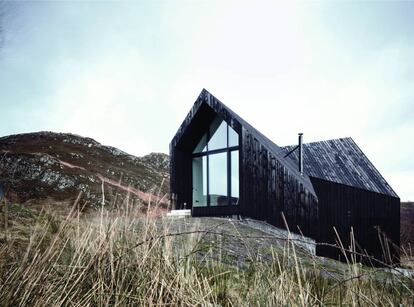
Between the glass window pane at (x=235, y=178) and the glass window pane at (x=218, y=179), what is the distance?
0.34m

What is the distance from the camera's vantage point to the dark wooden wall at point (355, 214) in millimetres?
12664

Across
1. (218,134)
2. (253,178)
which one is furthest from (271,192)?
(218,134)

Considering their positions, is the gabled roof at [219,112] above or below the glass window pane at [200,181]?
above

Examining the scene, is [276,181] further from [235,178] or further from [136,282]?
[136,282]

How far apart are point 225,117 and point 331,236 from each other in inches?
197

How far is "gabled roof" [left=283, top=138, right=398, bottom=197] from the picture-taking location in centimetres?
1372

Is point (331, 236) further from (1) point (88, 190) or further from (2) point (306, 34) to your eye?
(1) point (88, 190)

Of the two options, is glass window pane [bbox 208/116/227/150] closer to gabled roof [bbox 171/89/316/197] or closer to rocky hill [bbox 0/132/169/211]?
gabled roof [bbox 171/89/316/197]

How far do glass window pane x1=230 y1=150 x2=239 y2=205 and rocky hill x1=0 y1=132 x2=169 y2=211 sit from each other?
15.5 feet

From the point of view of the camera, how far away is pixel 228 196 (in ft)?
41.3

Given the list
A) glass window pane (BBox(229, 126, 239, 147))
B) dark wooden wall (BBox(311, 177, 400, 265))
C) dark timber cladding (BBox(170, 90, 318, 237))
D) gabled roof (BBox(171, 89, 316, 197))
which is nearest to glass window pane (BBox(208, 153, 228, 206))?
dark timber cladding (BBox(170, 90, 318, 237))

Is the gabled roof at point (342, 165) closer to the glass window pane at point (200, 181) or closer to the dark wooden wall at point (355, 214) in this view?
the dark wooden wall at point (355, 214)

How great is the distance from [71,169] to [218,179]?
14034 mm

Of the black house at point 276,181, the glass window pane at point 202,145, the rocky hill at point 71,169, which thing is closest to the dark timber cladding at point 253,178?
Result: the black house at point 276,181
